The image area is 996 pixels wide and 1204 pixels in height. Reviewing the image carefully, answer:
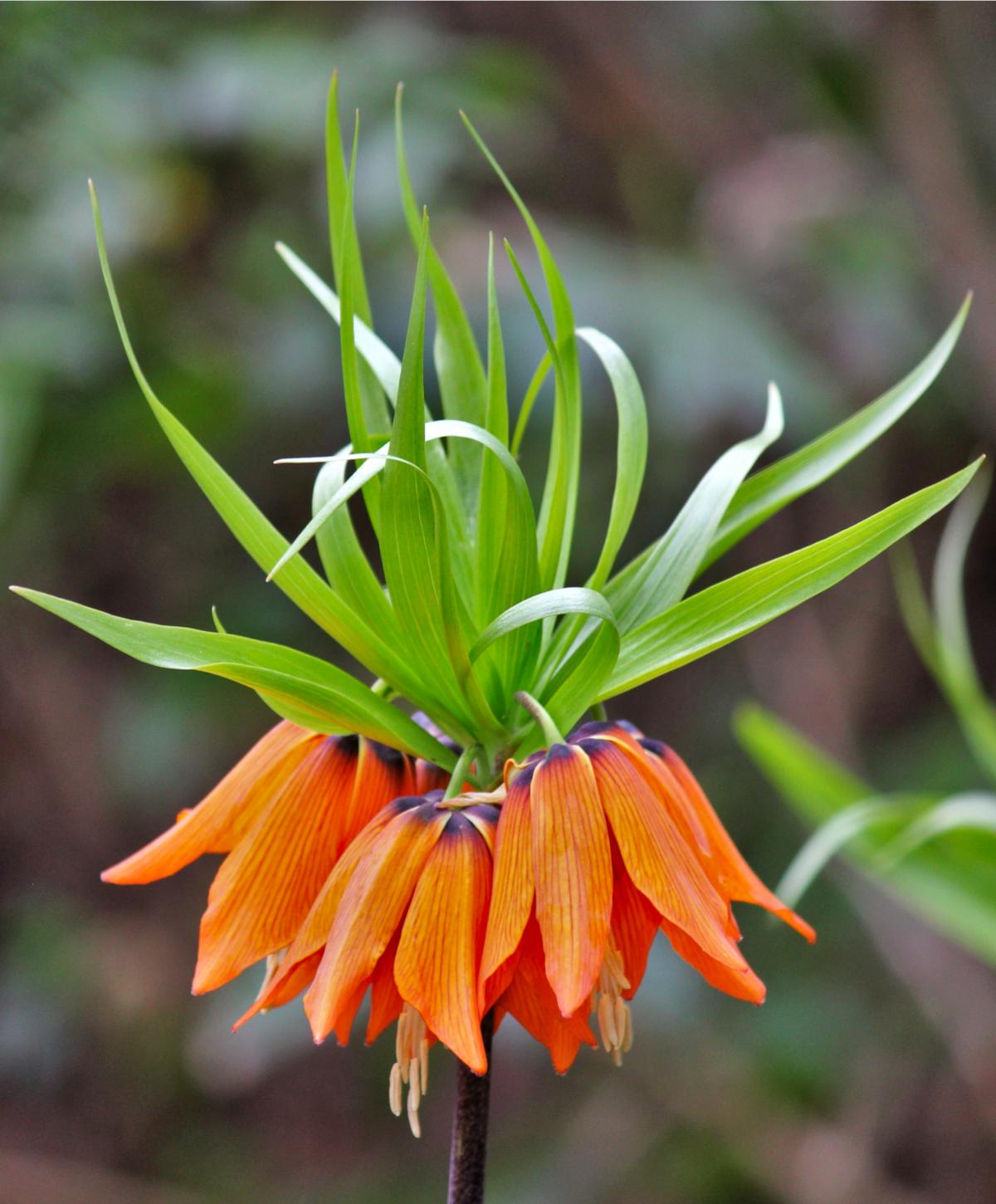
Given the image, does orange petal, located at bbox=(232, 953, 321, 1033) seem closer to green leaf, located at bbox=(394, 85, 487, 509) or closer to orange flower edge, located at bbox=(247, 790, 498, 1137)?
orange flower edge, located at bbox=(247, 790, 498, 1137)

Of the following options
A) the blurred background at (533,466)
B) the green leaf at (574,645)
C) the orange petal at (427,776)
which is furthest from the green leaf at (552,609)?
the blurred background at (533,466)

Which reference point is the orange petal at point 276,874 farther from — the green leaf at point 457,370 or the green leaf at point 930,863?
the green leaf at point 930,863

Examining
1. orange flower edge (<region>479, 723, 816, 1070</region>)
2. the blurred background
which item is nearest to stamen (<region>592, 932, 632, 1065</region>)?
orange flower edge (<region>479, 723, 816, 1070</region>)

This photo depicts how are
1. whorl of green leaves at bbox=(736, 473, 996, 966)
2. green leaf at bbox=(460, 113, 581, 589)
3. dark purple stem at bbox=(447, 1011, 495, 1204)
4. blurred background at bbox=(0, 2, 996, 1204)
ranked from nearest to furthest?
dark purple stem at bbox=(447, 1011, 495, 1204) < green leaf at bbox=(460, 113, 581, 589) < whorl of green leaves at bbox=(736, 473, 996, 966) < blurred background at bbox=(0, 2, 996, 1204)

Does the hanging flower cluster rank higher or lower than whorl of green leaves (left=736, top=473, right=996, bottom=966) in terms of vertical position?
higher

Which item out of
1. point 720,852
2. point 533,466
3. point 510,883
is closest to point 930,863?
point 720,852

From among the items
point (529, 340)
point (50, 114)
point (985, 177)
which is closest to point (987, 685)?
point (985, 177)

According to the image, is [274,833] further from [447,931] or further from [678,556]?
[678,556]

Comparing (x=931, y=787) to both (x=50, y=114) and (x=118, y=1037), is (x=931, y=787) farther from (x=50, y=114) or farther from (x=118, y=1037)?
(x=50, y=114)
